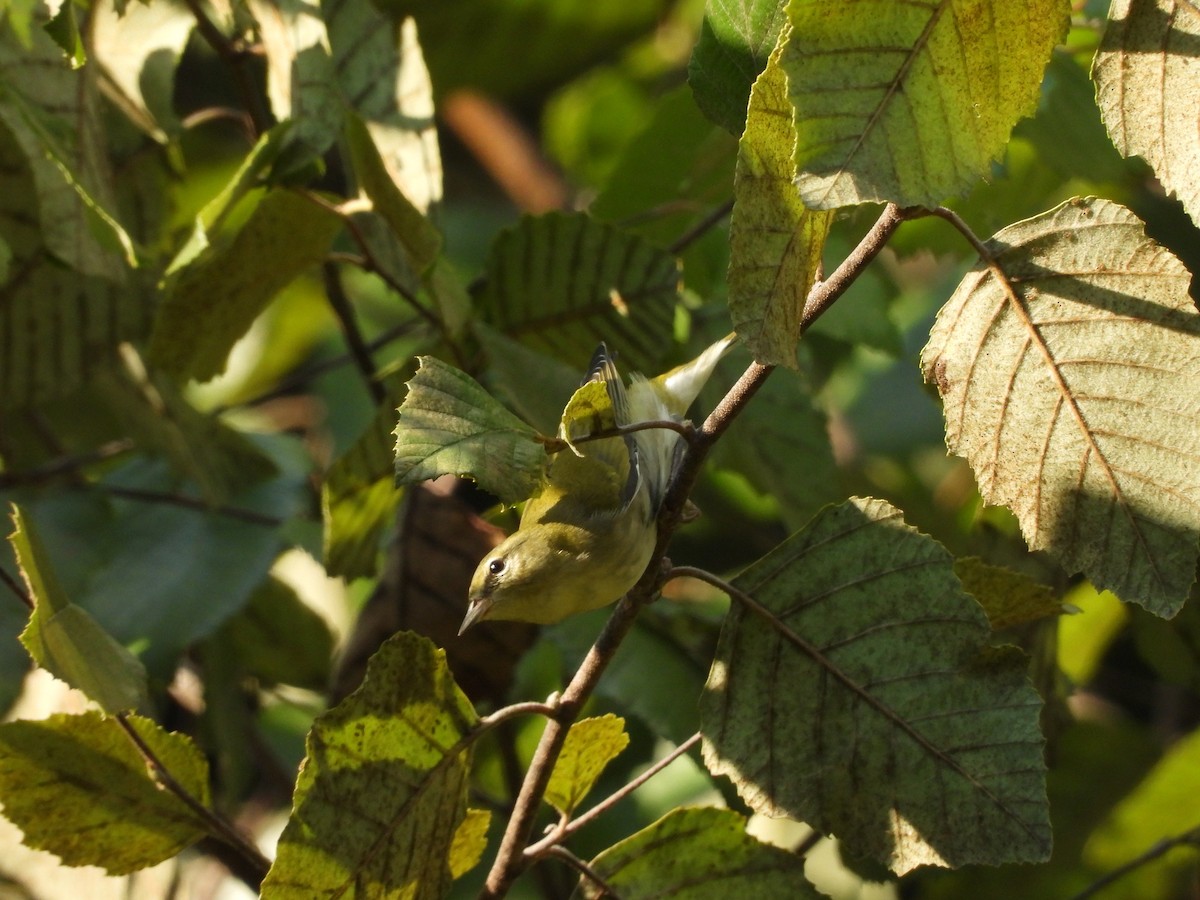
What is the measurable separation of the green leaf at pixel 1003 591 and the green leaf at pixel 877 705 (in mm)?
60

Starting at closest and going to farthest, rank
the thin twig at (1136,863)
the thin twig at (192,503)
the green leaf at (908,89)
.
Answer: the green leaf at (908,89)
the thin twig at (1136,863)
the thin twig at (192,503)

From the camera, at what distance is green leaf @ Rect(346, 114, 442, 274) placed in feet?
2.59

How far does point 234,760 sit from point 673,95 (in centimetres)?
66

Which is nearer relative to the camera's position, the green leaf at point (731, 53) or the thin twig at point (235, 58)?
the green leaf at point (731, 53)

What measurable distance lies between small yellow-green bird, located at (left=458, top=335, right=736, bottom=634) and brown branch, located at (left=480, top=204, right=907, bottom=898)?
0.04 metres

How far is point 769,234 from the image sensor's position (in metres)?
0.57

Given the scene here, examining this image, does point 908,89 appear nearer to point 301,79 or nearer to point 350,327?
point 301,79

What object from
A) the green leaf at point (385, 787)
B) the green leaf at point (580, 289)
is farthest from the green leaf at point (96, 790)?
the green leaf at point (580, 289)

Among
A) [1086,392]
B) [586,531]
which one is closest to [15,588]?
[586,531]

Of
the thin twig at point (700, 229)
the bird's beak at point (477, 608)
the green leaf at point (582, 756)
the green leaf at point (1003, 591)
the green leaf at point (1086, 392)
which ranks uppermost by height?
the green leaf at point (1086, 392)

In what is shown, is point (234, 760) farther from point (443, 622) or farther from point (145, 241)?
point (145, 241)

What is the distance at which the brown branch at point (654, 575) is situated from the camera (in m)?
0.58

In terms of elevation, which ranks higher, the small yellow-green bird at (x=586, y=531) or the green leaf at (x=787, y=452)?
the small yellow-green bird at (x=586, y=531)

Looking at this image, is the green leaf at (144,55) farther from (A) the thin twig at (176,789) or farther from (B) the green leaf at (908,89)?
(B) the green leaf at (908,89)
